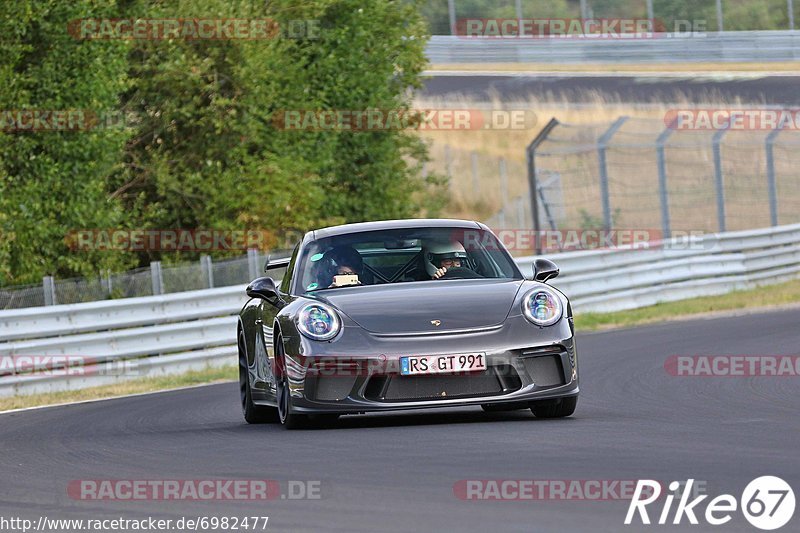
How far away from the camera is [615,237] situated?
3091cm

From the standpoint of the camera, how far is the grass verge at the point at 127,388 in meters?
15.6

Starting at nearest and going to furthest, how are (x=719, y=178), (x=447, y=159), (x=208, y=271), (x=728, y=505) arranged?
(x=728, y=505) < (x=208, y=271) < (x=719, y=178) < (x=447, y=159)

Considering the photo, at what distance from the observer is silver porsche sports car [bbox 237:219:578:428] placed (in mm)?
9016

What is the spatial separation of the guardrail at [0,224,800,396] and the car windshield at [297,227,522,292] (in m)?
6.91

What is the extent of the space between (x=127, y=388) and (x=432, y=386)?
8.26m

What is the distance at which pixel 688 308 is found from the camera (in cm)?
2247

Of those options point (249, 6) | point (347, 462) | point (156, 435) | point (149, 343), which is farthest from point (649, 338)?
point (249, 6)

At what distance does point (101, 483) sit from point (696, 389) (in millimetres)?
5250

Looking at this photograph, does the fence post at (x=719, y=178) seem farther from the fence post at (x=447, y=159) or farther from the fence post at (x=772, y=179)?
the fence post at (x=447, y=159)

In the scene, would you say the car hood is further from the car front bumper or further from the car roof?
the car roof

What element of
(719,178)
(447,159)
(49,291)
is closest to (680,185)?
(719,178)

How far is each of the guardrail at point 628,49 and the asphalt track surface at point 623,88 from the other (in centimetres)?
53

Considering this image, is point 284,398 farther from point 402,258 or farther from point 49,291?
point 49,291

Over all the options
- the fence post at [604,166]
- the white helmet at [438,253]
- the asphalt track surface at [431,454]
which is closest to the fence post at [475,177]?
the fence post at [604,166]
